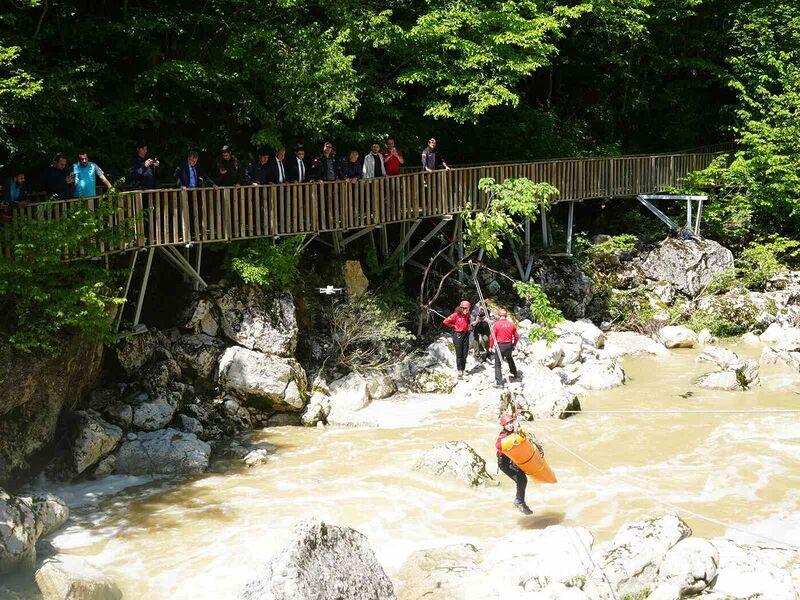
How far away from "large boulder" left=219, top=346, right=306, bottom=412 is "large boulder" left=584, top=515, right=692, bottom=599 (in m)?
7.63

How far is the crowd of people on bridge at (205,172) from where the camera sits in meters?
15.2

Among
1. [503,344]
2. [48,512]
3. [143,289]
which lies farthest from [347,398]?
[48,512]

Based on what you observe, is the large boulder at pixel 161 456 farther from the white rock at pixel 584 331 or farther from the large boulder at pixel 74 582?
the white rock at pixel 584 331

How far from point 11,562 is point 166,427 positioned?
4.74 m

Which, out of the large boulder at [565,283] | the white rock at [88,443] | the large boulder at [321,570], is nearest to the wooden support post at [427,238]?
the large boulder at [565,283]

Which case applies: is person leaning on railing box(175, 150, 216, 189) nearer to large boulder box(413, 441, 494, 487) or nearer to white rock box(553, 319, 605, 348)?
large boulder box(413, 441, 494, 487)

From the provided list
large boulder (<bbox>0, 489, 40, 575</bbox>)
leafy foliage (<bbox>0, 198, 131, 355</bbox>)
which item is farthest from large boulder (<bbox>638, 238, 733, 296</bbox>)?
large boulder (<bbox>0, 489, 40, 575</bbox>)

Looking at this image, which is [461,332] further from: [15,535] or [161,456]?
[15,535]

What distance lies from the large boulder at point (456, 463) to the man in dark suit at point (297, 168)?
6.42 m

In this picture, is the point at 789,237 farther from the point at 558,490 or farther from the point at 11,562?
the point at 11,562

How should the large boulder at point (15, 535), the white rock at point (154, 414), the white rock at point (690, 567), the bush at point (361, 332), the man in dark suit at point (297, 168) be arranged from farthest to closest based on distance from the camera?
the bush at point (361, 332) → the man in dark suit at point (297, 168) → the white rock at point (154, 414) → the large boulder at point (15, 535) → the white rock at point (690, 567)

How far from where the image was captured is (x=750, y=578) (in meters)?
10.1

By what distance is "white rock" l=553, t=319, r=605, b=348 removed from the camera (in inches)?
852

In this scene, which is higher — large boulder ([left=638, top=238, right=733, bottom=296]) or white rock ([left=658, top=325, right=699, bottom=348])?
large boulder ([left=638, top=238, right=733, bottom=296])
